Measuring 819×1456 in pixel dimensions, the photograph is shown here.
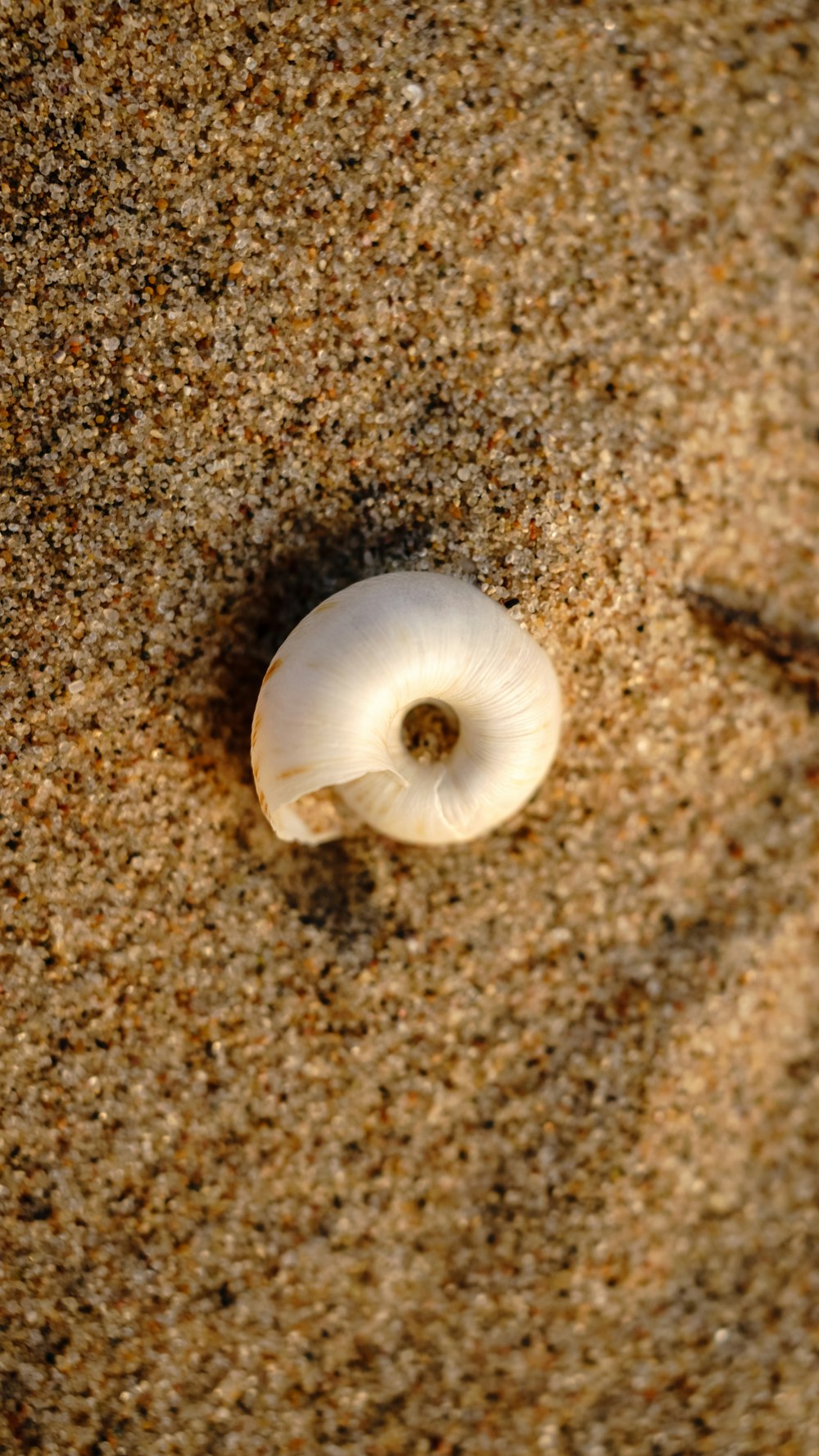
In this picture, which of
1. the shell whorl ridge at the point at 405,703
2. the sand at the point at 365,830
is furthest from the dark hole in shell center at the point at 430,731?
the sand at the point at 365,830

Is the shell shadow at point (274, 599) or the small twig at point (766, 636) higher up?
the small twig at point (766, 636)

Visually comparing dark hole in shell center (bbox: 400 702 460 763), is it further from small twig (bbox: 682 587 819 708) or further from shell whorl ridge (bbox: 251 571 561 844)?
small twig (bbox: 682 587 819 708)

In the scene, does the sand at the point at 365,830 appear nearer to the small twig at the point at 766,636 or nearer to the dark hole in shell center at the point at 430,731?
the small twig at the point at 766,636

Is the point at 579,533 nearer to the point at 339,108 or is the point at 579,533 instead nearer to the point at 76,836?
the point at 339,108

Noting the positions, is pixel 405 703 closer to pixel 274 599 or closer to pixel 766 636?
pixel 274 599

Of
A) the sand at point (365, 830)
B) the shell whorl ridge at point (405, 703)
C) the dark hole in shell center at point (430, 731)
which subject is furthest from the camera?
the dark hole in shell center at point (430, 731)

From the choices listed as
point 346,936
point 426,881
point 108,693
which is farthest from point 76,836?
point 426,881
